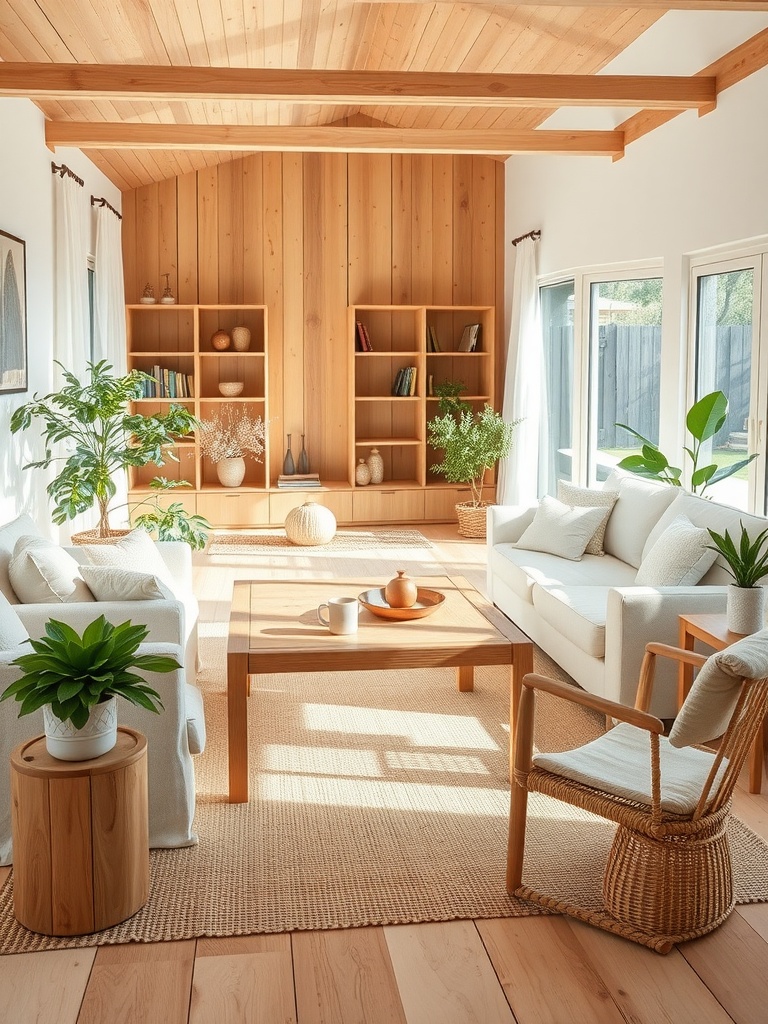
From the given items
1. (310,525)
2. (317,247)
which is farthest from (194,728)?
(317,247)

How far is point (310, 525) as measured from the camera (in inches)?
315

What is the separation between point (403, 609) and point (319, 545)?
167 inches

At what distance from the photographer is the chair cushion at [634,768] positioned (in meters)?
2.56

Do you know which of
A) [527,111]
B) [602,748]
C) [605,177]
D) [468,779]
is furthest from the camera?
[527,111]

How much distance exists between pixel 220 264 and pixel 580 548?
16.1 feet

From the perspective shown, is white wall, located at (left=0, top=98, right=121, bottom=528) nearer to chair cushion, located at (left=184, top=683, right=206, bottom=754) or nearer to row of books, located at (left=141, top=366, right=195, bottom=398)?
row of books, located at (left=141, top=366, right=195, bottom=398)

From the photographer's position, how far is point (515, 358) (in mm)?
8555

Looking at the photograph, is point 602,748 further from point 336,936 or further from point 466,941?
point 336,936

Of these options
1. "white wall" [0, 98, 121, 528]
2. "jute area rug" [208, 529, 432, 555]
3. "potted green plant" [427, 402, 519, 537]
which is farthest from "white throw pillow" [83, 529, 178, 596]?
"potted green plant" [427, 402, 519, 537]

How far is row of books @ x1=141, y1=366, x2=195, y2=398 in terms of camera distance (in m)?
8.70

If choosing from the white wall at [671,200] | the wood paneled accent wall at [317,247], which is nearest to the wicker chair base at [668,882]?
the white wall at [671,200]

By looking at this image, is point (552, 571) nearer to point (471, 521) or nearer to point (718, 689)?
point (718, 689)

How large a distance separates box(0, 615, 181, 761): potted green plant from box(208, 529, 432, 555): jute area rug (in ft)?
16.7

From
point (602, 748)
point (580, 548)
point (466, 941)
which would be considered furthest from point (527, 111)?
point (466, 941)
